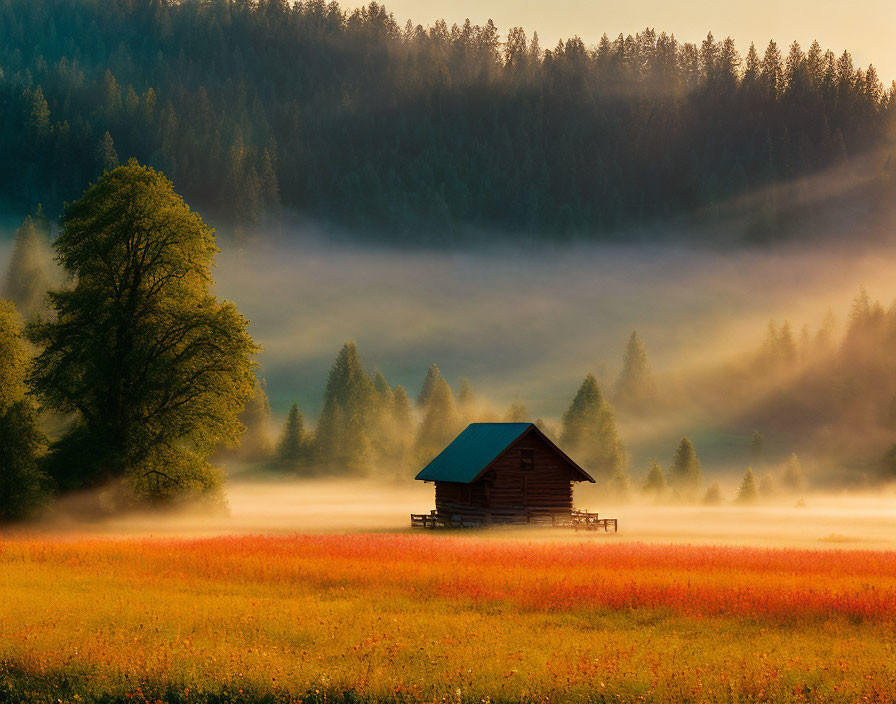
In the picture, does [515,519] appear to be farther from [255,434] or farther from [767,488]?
[767,488]

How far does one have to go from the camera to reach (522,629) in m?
21.3

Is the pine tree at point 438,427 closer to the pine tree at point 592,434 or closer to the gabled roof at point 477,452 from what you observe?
the pine tree at point 592,434

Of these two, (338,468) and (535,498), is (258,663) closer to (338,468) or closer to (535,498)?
(535,498)

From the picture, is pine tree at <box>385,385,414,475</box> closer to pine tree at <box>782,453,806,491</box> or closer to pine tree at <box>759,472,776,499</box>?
pine tree at <box>759,472,776,499</box>

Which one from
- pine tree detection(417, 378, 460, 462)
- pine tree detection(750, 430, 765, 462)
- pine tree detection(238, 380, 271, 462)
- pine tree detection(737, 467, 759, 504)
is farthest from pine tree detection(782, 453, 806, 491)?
pine tree detection(238, 380, 271, 462)

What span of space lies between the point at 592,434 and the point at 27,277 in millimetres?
→ 63285

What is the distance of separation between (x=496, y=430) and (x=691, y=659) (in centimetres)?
4431

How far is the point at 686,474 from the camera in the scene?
114562mm

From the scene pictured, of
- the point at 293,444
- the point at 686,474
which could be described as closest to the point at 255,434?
the point at 293,444

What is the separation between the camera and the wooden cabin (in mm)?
59438

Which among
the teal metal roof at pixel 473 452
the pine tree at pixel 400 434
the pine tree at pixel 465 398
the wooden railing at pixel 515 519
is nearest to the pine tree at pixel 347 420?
the pine tree at pixel 400 434

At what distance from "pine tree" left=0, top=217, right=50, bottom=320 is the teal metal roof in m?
60.8

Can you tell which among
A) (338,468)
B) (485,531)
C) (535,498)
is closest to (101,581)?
(485,531)

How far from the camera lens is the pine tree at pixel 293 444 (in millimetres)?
112688
